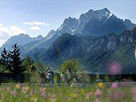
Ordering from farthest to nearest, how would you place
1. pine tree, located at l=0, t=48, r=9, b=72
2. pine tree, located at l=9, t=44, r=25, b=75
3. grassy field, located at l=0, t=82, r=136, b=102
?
pine tree, located at l=0, t=48, r=9, b=72, pine tree, located at l=9, t=44, r=25, b=75, grassy field, located at l=0, t=82, r=136, b=102

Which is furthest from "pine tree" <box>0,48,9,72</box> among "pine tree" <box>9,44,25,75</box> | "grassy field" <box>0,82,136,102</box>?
"grassy field" <box>0,82,136,102</box>

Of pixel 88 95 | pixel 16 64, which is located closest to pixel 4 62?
pixel 16 64

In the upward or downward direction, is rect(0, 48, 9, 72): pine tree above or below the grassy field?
above

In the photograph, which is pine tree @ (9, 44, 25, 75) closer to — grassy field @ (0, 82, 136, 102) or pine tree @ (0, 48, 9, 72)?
pine tree @ (0, 48, 9, 72)

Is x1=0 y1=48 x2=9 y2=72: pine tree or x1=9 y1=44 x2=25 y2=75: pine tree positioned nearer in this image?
x1=9 y1=44 x2=25 y2=75: pine tree

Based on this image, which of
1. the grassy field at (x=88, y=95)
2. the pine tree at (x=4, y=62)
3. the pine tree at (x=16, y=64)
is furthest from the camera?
the pine tree at (x=4, y=62)

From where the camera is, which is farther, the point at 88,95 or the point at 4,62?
the point at 4,62

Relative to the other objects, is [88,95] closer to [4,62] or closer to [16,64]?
[16,64]

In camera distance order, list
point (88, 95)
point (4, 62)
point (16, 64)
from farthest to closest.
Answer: point (4, 62) < point (16, 64) < point (88, 95)

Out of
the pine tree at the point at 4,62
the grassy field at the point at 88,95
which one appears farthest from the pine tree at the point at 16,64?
the grassy field at the point at 88,95

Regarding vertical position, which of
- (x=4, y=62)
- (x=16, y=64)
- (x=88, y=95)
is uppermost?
(x=4, y=62)

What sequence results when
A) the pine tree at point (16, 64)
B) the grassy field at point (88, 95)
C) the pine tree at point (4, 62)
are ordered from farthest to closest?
the pine tree at point (4, 62)
the pine tree at point (16, 64)
the grassy field at point (88, 95)

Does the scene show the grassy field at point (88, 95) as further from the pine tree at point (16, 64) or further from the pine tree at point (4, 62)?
the pine tree at point (4, 62)

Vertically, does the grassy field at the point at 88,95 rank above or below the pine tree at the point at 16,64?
below
